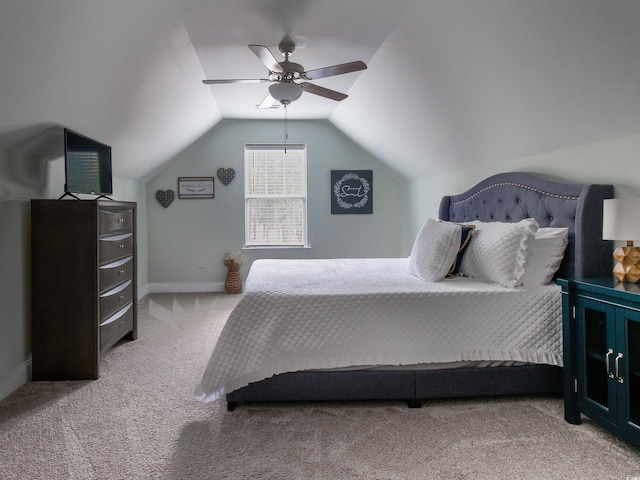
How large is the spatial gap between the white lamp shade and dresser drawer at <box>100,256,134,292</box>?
117 inches

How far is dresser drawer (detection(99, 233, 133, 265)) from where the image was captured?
2.94 metres

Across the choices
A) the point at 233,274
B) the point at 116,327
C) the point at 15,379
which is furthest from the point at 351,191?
the point at 15,379

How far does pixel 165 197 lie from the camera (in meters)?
5.62

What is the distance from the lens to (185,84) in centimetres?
381

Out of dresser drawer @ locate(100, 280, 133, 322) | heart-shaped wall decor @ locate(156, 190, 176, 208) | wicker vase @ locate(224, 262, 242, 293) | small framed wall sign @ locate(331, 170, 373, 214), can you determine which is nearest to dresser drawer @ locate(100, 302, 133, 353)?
dresser drawer @ locate(100, 280, 133, 322)

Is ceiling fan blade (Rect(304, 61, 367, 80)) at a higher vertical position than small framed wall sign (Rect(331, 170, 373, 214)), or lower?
higher

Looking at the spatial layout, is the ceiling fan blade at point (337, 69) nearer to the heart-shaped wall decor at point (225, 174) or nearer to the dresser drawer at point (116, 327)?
the dresser drawer at point (116, 327)

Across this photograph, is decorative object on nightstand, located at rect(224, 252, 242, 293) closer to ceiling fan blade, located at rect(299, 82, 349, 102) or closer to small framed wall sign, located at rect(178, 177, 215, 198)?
small framed wall sign, located at rect(178, 177, 215, 198)

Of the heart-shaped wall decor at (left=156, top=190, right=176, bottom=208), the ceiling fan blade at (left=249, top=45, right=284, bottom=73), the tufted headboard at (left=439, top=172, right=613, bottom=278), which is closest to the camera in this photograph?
the tufted headboard at (left=439, top=172, right=613, bottom=278)

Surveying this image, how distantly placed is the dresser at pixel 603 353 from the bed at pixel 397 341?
0.23 meters

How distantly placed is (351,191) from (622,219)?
4050 mm

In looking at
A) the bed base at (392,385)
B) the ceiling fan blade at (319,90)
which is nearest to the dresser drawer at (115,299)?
the bed base at (392,385)

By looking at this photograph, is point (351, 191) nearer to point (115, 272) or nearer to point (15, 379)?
point (115, 272)

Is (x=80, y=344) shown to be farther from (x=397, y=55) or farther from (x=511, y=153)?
(x=511, y=153)
